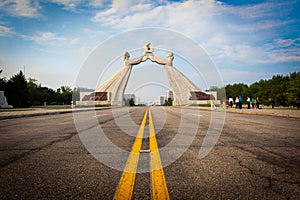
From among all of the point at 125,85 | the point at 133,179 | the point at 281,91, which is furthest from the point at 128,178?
the point at 125,85

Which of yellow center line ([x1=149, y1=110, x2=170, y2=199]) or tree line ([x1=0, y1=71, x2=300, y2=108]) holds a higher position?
tree line ([x1=0, y1=71, x2=300, y2=108])

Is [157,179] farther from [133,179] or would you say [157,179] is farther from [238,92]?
[238,92]

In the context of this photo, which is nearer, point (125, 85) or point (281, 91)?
point (281, 91)

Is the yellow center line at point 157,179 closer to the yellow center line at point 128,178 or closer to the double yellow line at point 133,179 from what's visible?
the double yellow line at point 133,179

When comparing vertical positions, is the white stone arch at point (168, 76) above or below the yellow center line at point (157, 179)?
above

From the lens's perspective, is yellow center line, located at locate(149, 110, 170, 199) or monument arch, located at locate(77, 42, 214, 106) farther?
monument arch, located at locate(77, 42, 214, 106)

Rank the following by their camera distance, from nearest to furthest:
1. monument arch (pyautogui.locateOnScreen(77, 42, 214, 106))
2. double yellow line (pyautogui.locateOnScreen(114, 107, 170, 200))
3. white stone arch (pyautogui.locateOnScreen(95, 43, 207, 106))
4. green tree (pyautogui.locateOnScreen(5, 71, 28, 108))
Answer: double yellow line (pyautogui.locateOnScreen(114, 107, 170, 200)), green tree (pyautogui.locateOnScreen(5, 71, 28, 108)), monument arch (pyautogui.locateOnScreen(77, 42, 214, 106)), white stone arch (pyautogui.locateOnScreen(95, 43, 207, 106))

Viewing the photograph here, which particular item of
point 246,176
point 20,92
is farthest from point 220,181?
point 20,92

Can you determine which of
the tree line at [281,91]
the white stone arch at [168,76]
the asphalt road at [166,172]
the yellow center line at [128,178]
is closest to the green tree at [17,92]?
the white stone arch at [168,76]

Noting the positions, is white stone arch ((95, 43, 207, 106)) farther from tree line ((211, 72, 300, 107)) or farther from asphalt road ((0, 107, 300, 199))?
asphalt road ((0, 107, 300, 199))

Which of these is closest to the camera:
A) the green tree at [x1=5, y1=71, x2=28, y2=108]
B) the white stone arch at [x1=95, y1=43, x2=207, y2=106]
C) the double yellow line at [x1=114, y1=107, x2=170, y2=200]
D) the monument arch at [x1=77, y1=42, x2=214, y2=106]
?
the double yellow line at [x1=114, y1=107, x2=170, y2=200]

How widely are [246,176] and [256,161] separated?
0.83 metres

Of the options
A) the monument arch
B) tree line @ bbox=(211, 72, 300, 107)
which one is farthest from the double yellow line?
the monument arch

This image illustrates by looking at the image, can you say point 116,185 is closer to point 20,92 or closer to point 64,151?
point 64,151
